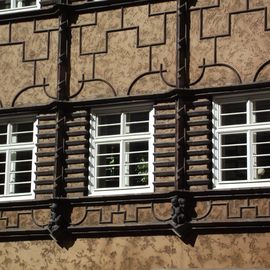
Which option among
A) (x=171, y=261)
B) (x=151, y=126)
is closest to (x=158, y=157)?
(x=151, y=126)

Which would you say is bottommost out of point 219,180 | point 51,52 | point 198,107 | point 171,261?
point 171,261

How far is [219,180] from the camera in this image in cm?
1595

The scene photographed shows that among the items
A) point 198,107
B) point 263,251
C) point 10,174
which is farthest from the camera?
point 10,174

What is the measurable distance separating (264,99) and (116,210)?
299 centimetres

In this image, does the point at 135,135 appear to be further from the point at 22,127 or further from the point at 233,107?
the point at 22,127

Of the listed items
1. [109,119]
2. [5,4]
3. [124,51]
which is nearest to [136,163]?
[109,119]

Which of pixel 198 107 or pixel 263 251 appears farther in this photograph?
pixel 198 107

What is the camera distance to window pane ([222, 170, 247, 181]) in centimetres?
1592

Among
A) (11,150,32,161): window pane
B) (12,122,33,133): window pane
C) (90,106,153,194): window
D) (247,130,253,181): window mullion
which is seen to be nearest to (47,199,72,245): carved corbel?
(90,106,153,194): window

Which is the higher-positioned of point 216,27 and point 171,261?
point 216,27

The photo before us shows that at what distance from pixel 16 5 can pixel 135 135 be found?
11.7ft

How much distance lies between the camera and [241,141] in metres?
16.1

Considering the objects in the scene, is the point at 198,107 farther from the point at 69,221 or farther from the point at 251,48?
the point at 69,221

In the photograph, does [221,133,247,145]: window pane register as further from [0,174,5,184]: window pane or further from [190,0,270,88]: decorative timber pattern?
[0,174,5,184]: window pane
